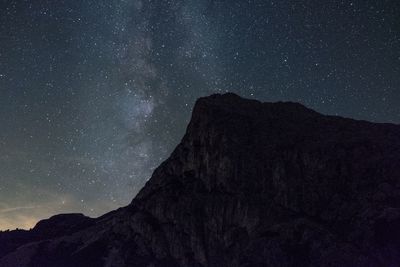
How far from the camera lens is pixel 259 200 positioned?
4956 inches

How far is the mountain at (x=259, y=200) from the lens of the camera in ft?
347

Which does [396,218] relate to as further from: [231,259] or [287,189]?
[231,259]

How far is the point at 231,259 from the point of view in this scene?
118 metres

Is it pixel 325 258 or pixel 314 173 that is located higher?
pixel 314 173

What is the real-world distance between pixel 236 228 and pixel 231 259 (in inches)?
370

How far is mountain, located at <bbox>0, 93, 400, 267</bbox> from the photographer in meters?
106

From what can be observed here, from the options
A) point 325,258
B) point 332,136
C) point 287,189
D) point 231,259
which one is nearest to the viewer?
point 325,258

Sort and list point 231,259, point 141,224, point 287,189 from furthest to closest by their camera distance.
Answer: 1. point 141,224
2. point 287,189
3. point 231,259

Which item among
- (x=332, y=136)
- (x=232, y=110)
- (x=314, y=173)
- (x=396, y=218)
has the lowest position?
(x=396, y=218)

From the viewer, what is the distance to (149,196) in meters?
156

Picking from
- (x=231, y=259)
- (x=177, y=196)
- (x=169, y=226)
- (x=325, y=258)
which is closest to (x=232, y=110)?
(x=177, y=196)

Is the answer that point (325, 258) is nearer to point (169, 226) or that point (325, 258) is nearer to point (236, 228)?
point (236, 228)

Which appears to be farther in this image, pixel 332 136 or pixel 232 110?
pixel 232 110

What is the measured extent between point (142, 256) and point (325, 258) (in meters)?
61.1
